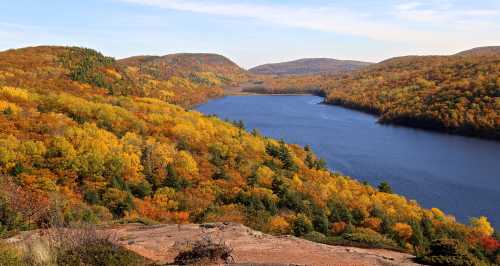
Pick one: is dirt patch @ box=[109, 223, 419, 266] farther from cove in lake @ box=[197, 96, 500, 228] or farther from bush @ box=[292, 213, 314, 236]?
cove in lake @ box=[197, 96, 500, 228]

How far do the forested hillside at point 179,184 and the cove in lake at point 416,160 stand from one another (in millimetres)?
12338

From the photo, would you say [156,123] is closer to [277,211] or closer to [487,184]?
[277,211]

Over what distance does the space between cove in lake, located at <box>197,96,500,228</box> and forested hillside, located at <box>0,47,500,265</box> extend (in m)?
12.3

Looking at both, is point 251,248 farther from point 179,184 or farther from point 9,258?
point 179,184

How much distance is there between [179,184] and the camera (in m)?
58.4

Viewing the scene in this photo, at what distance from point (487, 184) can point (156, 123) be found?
67.7m

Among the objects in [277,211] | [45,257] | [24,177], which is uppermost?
[45,257]

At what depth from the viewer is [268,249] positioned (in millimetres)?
21875

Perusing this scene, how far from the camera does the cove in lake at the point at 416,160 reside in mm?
81562

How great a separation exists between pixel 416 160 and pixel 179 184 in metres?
72.0

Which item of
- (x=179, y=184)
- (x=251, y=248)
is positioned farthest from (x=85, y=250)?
(x=179, y=184)

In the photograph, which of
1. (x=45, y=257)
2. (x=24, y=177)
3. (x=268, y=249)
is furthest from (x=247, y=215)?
(x=45, y=257)

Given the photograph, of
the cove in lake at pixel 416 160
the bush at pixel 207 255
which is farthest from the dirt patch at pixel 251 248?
the cove in lake at pixel 416 160

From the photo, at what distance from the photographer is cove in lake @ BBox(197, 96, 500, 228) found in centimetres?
8156
